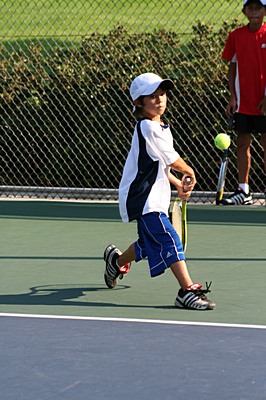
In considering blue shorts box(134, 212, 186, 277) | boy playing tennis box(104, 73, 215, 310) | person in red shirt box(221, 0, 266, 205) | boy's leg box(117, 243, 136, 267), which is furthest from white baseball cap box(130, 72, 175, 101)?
person in red shirt box(221, 0, 266, 205)

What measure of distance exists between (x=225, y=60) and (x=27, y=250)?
3.52 metres

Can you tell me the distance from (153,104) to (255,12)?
12.3 feet

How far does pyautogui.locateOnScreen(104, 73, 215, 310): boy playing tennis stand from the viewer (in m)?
6.25

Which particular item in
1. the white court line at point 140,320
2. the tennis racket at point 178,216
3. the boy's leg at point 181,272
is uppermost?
the tennis racket at point 178,216

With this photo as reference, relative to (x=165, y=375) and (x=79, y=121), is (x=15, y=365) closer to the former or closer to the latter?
(x=165, y=375)

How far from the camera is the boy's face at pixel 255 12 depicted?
9812 millimetres

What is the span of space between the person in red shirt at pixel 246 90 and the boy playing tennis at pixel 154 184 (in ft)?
12.2

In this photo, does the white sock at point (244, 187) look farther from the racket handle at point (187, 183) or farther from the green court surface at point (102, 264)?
the racket handle at point (187, 183)

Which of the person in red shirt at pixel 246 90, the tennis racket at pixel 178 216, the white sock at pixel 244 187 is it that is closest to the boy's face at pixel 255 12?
the person in red shirt at pixel 246 90

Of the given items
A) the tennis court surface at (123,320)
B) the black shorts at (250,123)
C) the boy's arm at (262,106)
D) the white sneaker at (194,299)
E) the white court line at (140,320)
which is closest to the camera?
the tennis court surface at (123,320)

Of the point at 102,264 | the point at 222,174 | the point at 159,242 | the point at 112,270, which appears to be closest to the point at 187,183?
the point at 159,242

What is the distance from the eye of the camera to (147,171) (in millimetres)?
6348

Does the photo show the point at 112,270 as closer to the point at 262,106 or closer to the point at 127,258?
the point at 127,258

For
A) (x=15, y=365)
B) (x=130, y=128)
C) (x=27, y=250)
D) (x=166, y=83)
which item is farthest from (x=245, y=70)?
(x=15, y=365)
